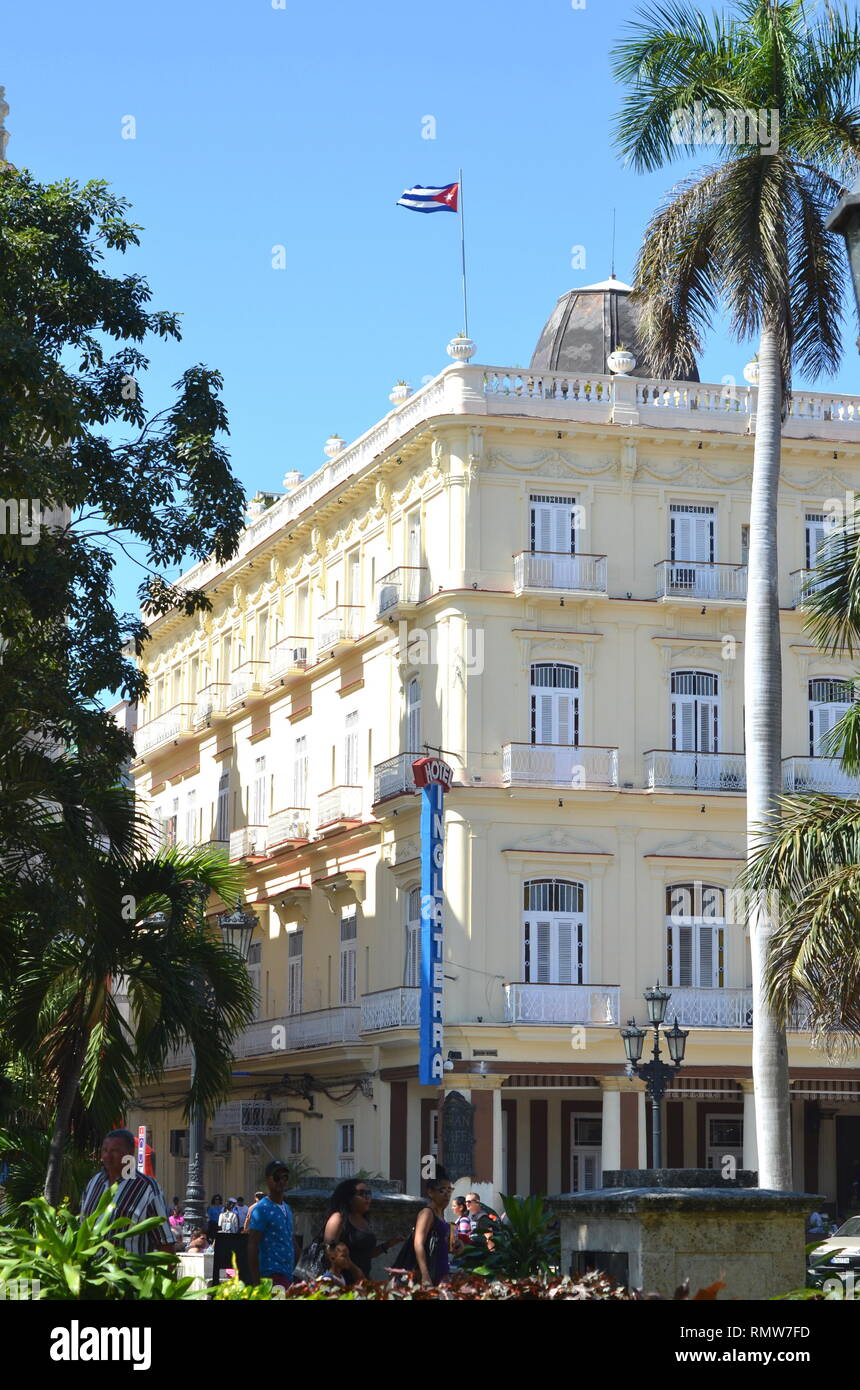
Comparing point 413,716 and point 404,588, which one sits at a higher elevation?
point 404,588

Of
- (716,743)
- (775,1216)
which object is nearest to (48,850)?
(775,1216)

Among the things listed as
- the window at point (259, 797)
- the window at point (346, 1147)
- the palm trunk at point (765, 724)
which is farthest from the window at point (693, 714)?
the palm trunk at point (765, 724)

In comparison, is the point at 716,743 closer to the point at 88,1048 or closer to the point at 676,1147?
the point at 676,1147

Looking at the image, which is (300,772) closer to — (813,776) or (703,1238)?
(813,776)

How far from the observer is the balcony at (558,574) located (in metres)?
39.5

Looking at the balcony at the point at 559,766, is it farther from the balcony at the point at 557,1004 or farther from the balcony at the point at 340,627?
the balcony at the point at 340,627

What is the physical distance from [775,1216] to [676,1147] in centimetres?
2907

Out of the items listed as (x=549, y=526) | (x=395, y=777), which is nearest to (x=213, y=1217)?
(x=395, y=777)

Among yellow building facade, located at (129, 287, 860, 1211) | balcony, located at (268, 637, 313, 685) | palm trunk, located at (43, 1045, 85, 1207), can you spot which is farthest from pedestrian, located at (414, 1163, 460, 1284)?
balcony, located at (268, 637, 313, 685)

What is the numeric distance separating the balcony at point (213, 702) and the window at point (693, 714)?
15775mm

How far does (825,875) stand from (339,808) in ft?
85.4

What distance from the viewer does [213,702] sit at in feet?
175

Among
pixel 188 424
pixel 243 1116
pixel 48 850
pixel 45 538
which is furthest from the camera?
pixel 243 1116
